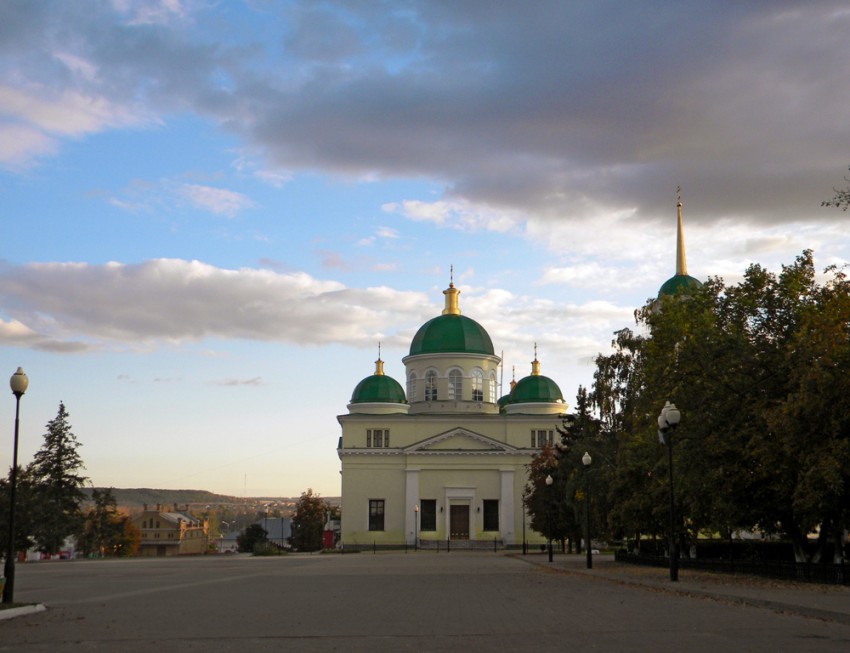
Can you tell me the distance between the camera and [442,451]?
262ft

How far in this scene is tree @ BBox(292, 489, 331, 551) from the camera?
10212 centimetres

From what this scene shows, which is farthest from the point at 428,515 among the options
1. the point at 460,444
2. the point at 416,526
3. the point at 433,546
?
the point at 460,444

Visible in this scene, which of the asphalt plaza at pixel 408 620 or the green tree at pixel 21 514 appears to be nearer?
the asphalt plaza at pixel 408 620

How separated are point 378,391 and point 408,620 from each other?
6762 cm

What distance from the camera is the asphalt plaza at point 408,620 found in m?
12.7

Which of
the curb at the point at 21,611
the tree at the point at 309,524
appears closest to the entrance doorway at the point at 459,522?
the tree at the point at 309,524

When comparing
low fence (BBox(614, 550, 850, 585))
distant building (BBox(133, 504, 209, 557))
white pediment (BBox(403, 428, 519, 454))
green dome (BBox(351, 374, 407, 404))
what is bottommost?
distant building (BBox(133, 504, 209, 557))

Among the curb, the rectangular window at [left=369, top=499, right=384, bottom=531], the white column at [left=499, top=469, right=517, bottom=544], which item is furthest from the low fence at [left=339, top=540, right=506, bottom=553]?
the curb

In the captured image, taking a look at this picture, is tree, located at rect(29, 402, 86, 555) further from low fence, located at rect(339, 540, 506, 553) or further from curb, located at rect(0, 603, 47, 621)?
curb, located at rect(0, 603, 47, 621)

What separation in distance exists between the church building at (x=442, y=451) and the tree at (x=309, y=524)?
917 inches

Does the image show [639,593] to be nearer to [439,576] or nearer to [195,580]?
[439,576]

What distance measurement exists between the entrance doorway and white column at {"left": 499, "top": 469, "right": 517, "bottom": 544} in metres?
2.82

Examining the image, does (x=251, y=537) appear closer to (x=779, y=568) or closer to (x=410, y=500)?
(x=410, y=500)

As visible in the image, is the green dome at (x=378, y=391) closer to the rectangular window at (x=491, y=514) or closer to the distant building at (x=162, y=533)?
the rectangular window at (x=491, y=514)
